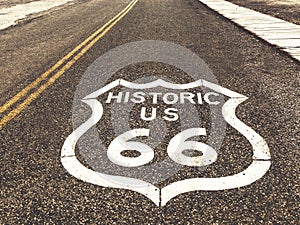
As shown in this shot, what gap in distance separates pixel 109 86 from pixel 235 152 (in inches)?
98.8

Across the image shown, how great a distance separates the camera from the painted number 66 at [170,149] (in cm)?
312

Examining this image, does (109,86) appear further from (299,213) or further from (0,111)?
(299,213)

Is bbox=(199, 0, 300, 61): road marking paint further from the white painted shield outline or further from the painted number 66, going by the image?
the painted number 66

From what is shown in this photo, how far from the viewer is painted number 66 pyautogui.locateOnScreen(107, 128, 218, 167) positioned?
312 cm

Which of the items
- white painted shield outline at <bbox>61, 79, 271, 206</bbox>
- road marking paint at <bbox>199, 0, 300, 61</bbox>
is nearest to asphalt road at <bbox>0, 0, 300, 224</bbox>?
white painted shield outline at <bbox>61, 79, 271, 206</bbox>

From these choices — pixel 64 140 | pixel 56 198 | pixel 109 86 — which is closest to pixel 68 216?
pixel 56 198

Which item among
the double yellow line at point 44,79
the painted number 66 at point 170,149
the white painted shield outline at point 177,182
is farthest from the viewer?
the double yellow line at point 44,79

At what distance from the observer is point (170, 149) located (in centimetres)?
Result: 332

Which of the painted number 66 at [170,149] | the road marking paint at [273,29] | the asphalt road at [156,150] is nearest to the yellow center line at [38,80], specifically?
the asphalt road at [156,150]

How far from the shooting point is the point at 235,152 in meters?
3.23

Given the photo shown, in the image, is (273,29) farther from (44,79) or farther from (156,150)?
(156,150)

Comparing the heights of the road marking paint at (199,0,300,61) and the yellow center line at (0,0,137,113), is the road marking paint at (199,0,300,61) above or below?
above

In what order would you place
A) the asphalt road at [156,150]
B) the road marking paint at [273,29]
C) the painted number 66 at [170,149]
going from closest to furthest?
the asphalt road at [156,150]
the painted number 66 at [170,149]
the road marking paint at [273,29]

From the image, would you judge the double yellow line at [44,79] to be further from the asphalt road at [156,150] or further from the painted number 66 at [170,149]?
the painted number 66 at [170,149]
